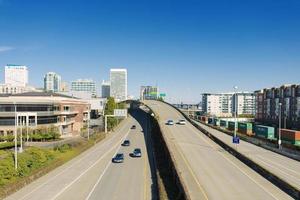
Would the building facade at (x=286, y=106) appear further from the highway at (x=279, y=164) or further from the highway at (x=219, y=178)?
the highway at (x=219, y=178)

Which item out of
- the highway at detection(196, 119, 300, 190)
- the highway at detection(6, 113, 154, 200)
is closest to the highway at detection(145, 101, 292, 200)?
the highway at detection(196, 119, 300, 190)

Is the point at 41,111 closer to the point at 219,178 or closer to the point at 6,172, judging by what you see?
the point at 6,172

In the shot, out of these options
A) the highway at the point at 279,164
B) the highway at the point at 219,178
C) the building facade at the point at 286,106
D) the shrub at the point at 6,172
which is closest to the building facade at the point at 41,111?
the shrub at the point at 6,172

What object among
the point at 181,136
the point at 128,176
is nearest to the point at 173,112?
the point at 181,136

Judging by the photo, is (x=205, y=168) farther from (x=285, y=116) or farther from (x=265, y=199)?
(x=285, y=116)

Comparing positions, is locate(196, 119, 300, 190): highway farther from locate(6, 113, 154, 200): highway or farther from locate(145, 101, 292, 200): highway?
locate(6, 113, 154, 200): highway

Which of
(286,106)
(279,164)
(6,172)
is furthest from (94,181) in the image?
(286,106)
